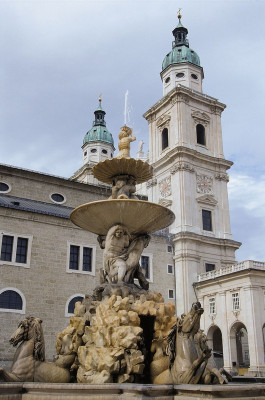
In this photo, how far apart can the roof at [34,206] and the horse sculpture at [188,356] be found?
18431mm

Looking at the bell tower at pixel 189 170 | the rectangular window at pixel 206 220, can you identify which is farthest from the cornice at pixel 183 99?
the rectangular window at pixel 206 220

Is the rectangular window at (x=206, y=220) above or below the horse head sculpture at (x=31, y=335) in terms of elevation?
above

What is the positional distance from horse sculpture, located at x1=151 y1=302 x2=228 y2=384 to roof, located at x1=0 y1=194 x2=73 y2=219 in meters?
18.4

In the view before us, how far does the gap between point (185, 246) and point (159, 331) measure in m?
24.1

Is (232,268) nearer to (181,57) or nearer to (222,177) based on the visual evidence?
(222,177)

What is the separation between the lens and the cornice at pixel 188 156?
117ft

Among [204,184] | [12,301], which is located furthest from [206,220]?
[12,301]

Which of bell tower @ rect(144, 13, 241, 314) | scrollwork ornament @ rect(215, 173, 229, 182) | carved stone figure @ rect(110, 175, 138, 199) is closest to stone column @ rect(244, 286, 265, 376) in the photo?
bell tower @ rect(144, 13, 241, 314)

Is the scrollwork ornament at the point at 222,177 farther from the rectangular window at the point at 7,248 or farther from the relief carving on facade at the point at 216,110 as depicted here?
the rectangular window at the point at 7,248

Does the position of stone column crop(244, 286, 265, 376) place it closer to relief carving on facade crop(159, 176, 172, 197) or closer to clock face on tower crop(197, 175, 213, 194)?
clock face on tower crop(197, 175, 213, 194)

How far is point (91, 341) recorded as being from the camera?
7.89 m

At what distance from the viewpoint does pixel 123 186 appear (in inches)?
403

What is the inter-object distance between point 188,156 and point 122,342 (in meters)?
29.9

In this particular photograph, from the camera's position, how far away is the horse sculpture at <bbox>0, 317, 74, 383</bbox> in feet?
22.8
